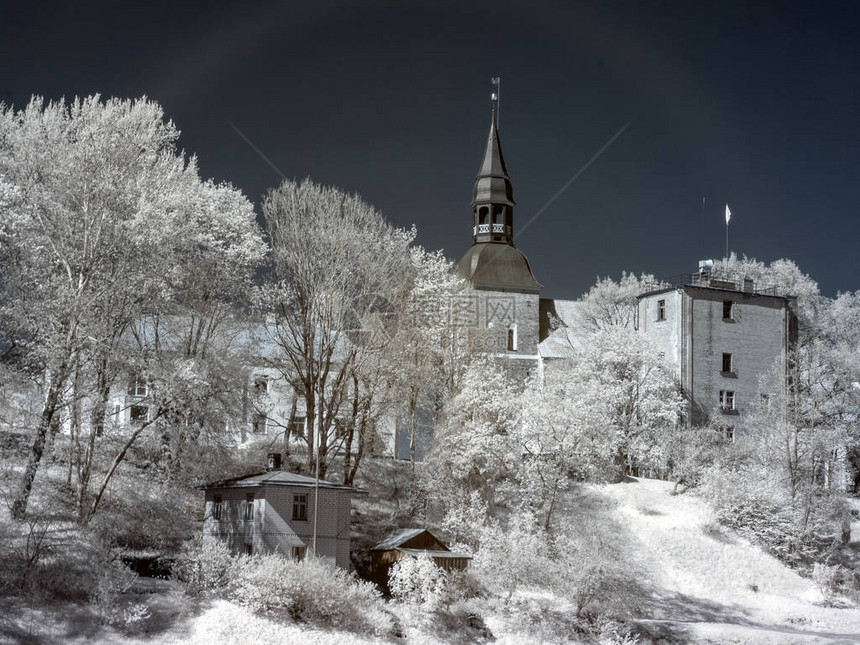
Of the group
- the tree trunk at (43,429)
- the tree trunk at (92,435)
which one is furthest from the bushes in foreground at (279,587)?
the tree trunk at (43,429)

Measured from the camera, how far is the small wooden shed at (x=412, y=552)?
38.2 meters

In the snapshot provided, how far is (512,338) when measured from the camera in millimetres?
66375

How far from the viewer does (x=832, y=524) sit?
51.5m

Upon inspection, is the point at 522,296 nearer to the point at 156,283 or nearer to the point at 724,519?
the point at 724,519

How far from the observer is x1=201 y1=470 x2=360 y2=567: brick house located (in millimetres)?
36188

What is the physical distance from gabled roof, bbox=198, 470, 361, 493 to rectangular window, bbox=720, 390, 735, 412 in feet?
104

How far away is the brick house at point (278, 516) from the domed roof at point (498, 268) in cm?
2928

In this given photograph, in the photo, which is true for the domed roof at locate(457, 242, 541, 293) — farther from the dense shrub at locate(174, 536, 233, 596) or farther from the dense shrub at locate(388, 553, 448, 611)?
the dense shrub at locate(174, 536, 233, 596)

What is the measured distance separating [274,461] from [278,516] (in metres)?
3.67

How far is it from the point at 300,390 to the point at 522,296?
2439 centimetres

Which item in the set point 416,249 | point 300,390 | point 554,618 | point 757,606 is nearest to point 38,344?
point 300,390

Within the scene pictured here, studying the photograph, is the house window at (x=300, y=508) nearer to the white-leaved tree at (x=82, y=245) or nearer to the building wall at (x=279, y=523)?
the building wall at (x=279, y=523)

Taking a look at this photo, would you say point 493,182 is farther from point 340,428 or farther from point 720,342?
point 340,428

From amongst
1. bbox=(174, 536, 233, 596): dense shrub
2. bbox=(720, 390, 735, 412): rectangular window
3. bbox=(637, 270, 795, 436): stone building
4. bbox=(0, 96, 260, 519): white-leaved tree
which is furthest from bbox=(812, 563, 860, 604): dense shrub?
bbox=(0, 96, 260, 519): white-leaved tree
